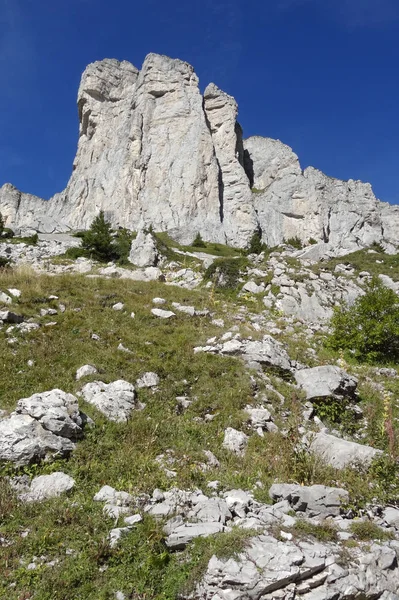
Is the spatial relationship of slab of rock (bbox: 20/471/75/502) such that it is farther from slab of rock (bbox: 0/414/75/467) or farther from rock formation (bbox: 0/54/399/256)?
rock formation (bbox: 0/54/399/256)

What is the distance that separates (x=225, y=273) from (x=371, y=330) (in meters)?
13.8

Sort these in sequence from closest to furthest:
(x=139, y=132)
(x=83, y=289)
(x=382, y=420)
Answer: (x=382, y=420) < (x=83, y=289) < (x=139, y=132)

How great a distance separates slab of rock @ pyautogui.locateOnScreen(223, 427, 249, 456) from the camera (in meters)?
7.12

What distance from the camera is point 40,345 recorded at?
32.2 feet

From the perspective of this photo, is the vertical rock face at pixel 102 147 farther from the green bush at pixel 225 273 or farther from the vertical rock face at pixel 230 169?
the green bush at pixel 225 273

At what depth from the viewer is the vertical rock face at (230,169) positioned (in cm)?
10362


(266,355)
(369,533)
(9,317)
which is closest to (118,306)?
(9,317)

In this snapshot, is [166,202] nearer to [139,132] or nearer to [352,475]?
[139,132]

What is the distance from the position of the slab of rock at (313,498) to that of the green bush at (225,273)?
63.4 ft

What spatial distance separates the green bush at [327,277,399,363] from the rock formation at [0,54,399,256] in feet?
261

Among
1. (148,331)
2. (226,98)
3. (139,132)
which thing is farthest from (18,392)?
(226,98)

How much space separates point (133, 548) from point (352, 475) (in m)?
3.66

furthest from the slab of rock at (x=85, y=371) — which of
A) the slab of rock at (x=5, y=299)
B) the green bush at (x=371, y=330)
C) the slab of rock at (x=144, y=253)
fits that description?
the slab of rock at (x=144, y=253)

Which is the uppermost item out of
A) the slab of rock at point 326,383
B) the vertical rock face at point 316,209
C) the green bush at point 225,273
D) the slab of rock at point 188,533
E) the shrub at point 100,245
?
the vertical rock face at point 316,209
